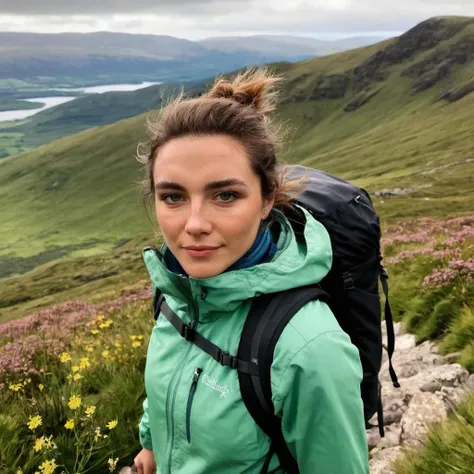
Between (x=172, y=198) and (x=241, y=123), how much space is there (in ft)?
2.03

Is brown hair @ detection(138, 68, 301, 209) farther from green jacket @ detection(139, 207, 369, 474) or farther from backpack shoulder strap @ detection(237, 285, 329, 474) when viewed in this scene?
backpack shoulder strap @ detection(237, 285, 329, 474)

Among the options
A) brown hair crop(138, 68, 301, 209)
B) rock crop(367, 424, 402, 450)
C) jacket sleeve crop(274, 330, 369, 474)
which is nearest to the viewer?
jacket sleeve crop(274, 330, 369, 474)

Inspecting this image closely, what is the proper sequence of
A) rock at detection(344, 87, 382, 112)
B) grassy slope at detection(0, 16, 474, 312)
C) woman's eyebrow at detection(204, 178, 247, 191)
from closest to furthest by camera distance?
woman's eyebrow at detection(204, 178, 247, 191) < grassy slope at detection(0, 16, 474, 312) < rock at detection(344, 87, 382, 112)

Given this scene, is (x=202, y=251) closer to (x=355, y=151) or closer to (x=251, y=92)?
(x=251, y=92)

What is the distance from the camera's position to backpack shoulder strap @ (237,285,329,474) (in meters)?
2.59

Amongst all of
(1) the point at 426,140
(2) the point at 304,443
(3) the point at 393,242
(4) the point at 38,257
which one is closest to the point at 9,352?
(2) the point at 304,443

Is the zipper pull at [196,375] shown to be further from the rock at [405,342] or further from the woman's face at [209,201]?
the rock at [405,342]

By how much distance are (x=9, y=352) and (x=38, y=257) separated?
460 ft

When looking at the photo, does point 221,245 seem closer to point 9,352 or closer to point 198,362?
point 198,362

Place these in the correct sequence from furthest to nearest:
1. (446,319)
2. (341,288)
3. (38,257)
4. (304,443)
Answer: (38,257)
(446,319)
(341,288)
(304,443)

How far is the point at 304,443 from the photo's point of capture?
264 cm

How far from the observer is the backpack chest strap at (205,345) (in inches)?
105

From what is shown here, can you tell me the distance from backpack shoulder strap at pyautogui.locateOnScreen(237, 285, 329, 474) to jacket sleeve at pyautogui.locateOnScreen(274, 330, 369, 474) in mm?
93

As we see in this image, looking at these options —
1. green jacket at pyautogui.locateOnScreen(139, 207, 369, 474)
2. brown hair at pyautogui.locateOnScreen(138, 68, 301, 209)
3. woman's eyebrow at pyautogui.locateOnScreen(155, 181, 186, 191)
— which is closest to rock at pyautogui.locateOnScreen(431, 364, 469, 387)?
green jacket at pyautogui.locateOnScreen(139, 207, 369, 474)
